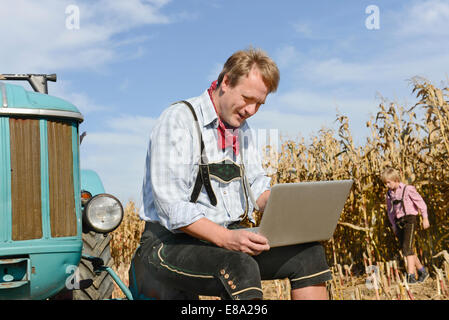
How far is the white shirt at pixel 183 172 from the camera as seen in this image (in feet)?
7.83

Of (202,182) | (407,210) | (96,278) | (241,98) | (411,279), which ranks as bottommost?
(411,279)

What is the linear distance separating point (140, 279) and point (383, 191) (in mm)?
4824

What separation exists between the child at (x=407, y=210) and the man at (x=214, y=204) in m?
3.86

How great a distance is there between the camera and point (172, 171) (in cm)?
242

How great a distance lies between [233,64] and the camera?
2.63 metres

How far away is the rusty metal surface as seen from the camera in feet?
9.57

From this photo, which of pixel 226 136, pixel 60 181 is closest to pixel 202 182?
pixel 226 136

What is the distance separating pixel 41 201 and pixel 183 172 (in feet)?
3.37

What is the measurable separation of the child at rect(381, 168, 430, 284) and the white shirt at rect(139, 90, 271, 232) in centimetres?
392

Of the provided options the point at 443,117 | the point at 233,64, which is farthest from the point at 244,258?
the point at 443,117

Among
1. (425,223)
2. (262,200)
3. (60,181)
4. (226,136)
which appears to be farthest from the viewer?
(425,223)

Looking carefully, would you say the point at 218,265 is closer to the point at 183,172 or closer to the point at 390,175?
the point at 183,172

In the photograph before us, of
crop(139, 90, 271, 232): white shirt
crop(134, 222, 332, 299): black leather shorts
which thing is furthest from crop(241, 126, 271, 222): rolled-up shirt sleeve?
crop(134, 222, 332, 299): black leather shorts

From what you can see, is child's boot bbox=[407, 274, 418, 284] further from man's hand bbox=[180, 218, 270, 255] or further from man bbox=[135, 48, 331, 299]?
man's hand bbox=[180, 218, 270, 255]
